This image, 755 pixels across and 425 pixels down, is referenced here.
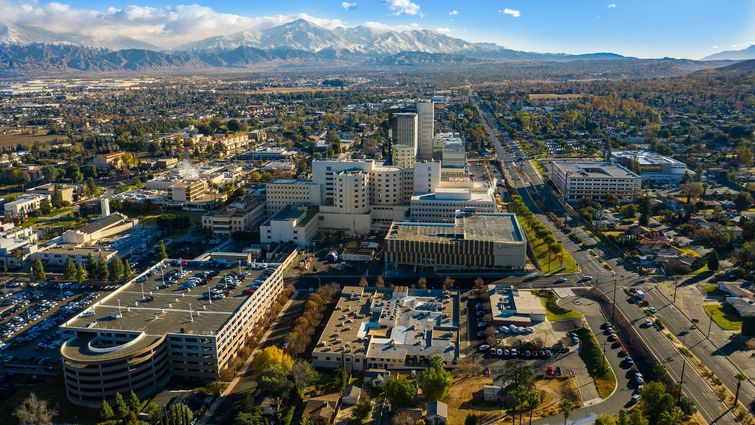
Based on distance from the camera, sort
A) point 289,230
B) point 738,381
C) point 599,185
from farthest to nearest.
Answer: point 599,185 < point 289,230 < point 738,381

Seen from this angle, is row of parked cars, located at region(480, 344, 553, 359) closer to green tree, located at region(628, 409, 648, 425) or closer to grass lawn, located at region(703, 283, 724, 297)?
green tree, located at region(628, 409, 648, 425)

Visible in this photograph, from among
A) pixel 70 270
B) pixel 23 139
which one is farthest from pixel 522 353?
pixel 23 139

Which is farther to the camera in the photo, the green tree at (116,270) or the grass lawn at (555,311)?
the green tree at (116,270)

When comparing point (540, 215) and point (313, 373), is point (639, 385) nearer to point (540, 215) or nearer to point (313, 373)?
point (313, 373)

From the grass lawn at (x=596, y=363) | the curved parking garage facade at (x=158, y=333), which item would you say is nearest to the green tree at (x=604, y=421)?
the grass lawn at (x=596, y=363)

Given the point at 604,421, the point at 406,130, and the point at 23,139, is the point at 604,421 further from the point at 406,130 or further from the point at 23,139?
the point at 23,139

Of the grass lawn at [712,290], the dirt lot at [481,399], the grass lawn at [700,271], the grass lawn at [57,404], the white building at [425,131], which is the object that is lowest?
the grass lawn at [57,404]

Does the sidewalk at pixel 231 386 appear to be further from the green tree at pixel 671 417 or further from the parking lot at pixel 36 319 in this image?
the green tree at pixel 671 417

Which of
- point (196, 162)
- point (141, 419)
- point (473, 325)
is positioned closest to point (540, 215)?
point (473, 325)
